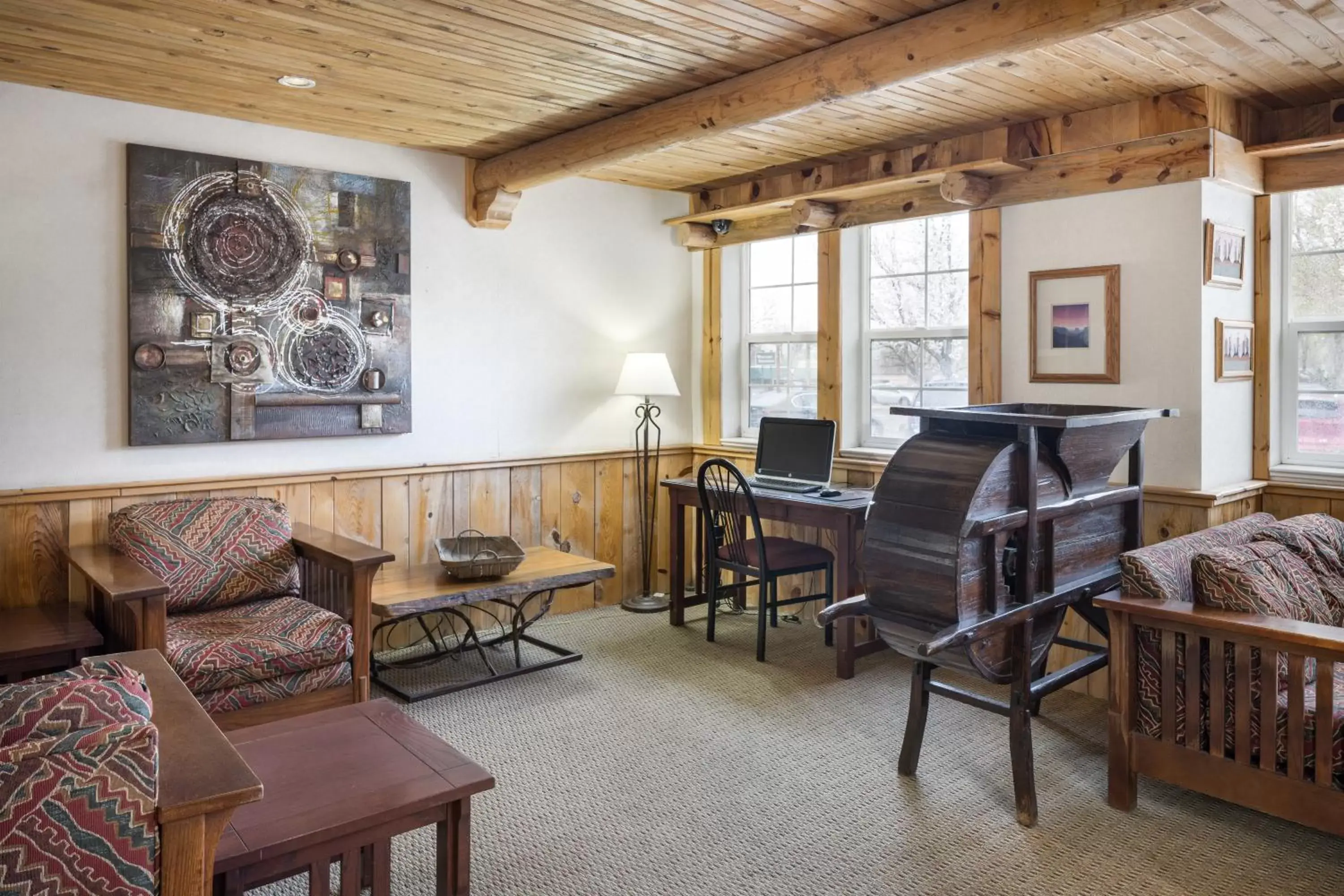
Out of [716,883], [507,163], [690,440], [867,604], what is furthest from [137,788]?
[690,440]

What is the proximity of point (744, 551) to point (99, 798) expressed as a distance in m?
3.27

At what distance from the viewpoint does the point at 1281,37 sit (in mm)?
3010

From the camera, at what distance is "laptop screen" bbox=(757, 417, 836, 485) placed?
15.2 feet

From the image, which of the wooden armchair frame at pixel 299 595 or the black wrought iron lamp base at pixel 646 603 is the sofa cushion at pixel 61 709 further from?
the black wrought iron lamp base at pixel 646 603

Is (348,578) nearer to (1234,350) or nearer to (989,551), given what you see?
(989,551)

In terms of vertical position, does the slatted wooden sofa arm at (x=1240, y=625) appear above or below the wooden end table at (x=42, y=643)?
above

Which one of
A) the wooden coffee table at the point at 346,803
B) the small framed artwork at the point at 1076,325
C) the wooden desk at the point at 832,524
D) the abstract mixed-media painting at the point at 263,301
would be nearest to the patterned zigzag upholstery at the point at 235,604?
the abstract mixed-media painting at the point at 263,301

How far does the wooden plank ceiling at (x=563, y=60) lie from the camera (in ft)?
9.20

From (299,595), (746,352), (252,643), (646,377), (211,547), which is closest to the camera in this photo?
(252,643)

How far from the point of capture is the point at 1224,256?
3674mm

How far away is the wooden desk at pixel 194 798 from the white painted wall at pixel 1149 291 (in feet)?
11.1

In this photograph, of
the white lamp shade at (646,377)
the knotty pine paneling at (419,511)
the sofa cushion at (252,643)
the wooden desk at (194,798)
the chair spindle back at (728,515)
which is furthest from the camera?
the white lamp shade at (646,377)

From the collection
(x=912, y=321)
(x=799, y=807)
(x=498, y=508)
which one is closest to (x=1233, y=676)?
(x=799, y=807)

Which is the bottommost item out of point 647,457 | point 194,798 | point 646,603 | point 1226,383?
point 646,603
